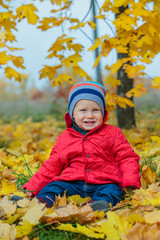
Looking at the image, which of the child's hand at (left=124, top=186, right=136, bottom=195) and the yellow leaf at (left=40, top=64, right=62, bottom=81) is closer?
the child's hand at (left=124, top=186, right=136, bottom=195)

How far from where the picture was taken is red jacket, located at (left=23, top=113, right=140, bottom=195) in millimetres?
2084

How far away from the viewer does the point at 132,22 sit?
96.9 inches

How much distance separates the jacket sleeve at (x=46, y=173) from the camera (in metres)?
2.19

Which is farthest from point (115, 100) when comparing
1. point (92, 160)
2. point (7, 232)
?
point (7, 232)

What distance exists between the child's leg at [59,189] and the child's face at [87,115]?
1.52ft

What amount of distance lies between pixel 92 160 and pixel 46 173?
42cm

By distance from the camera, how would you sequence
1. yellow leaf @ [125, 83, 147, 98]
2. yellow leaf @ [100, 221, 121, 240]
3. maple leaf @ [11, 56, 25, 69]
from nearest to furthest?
1. yellow leaf @ [100, 221, 121, 240]
2. maple leaf @ [11, 56, 25, 69]
3. yellow leaf @ [125, 83, 147, 98]

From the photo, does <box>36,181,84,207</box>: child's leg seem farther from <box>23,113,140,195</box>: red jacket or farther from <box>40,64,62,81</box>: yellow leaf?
<box>40,64,62,81</box>: yellow leaf

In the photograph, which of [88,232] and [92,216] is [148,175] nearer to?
[92,216]

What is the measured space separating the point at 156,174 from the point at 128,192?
1.30 ft

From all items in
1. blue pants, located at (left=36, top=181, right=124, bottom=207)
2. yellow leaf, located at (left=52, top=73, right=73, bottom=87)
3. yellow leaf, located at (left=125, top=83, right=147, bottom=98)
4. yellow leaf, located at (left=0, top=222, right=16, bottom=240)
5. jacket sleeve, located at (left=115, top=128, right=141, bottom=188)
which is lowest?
yellow leaf, located at (left=0, top=222, right=16, bottom=240)

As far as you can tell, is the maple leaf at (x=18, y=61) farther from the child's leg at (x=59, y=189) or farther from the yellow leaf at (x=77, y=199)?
the yellow leaf at (x=77, y=199)

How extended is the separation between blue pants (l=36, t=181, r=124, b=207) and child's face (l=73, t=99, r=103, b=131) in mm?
465

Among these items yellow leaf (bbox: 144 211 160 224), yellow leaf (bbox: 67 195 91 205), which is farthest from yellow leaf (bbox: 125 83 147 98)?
yellow leaf (bbox: 144 211 160 224)
